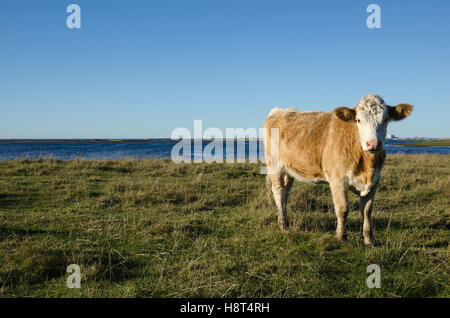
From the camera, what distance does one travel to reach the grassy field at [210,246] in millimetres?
3691

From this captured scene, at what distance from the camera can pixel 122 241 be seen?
17.7 ft

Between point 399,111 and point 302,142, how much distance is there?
1636 mm

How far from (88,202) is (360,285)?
681 centimetres

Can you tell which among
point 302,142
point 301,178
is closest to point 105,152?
point 301,178

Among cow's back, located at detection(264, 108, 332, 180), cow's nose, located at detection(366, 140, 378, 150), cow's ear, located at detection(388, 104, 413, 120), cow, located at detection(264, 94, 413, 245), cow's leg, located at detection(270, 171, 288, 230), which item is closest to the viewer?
cow's nose, located at detection(366, 140, 378, 150)

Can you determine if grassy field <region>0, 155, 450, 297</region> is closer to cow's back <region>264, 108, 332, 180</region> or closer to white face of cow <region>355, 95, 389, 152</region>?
cow's back <region>264, 108, 332, 180</region>

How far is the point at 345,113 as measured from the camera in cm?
496

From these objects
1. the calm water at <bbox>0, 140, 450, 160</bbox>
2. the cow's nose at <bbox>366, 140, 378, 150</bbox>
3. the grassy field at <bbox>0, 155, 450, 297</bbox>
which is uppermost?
the cow's nose at <bbox>366, 140, 378, 150</bbox>

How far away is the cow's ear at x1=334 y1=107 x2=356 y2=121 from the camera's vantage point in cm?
494

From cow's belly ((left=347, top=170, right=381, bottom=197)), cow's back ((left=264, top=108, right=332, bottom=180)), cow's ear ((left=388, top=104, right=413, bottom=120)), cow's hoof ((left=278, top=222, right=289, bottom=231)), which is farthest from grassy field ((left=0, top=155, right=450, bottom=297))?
cow's ear ((left=388, top=104, right=413, bottom=120))

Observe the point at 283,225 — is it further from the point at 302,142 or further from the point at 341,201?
the point at 302,142

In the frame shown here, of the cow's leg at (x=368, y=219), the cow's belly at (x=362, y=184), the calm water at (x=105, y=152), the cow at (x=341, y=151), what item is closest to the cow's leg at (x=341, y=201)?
the cow at (x=341, y=151)

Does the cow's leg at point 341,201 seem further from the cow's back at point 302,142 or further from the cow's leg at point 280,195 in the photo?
the cow's leg at point 280,195
